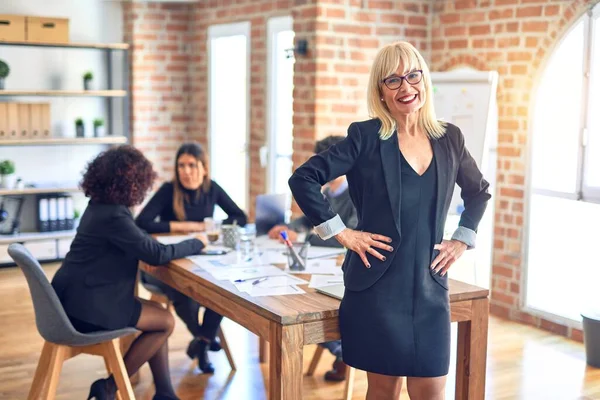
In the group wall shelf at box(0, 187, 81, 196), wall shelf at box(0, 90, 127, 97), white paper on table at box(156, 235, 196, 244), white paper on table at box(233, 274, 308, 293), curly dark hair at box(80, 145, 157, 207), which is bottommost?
wall shelf at box(0, 187, 81, 196)

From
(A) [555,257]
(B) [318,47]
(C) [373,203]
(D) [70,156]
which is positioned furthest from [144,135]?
(C) [373,203]

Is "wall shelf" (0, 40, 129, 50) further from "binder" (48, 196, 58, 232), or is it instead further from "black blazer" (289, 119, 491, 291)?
"black blazer" (289, 119, 491, 291)

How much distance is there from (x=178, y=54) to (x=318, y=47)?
254cm

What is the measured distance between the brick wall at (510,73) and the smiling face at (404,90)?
8.45 ft

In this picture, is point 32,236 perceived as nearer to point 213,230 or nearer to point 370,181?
point 213,230

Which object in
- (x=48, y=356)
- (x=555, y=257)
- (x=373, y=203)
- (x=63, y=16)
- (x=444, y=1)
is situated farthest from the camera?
(x=63, y=16)

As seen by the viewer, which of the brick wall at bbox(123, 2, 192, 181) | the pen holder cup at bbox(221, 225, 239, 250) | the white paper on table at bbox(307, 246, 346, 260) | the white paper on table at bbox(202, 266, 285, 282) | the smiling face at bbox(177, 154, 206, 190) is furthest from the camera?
the brick wall at bbox(123, 2, 192, 181)

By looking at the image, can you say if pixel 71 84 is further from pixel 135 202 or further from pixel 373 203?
pixel 373 203

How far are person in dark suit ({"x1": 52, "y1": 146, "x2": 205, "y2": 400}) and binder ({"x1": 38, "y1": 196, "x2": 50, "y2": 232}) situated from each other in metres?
3.42

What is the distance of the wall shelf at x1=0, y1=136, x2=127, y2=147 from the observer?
21.2ft

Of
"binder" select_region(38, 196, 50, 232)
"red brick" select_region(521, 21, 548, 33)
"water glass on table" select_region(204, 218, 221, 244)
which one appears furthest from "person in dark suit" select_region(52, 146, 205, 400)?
"binder" select_region(38, 196, 50, 232)

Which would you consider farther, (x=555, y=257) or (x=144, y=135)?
(x=144, y=135)

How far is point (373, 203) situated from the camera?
254 cm

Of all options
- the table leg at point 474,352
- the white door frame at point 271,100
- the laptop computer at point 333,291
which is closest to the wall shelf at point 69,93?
the white door frame at point 271,100
